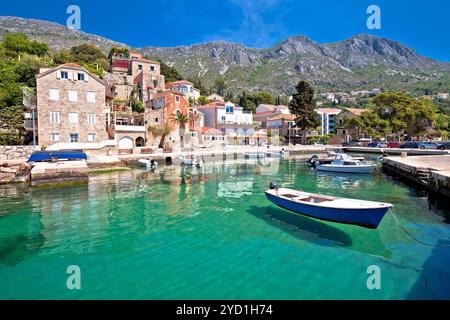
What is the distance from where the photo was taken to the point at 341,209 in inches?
393

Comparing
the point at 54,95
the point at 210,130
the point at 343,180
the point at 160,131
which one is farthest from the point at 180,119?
the point at 343,180

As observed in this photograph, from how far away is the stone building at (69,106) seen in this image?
35.6 meters

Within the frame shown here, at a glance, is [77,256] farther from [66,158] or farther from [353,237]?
[66,158]

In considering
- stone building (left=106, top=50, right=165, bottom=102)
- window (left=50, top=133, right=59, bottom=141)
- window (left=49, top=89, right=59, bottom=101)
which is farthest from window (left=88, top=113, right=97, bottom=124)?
stone building (left=106, top=50, right=165, bottom=102)

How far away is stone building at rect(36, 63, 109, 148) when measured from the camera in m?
35.6

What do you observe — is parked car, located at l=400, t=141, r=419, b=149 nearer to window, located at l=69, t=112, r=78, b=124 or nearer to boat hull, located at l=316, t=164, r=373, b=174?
boat hull, located at l=316, t=164, r=373, b=174

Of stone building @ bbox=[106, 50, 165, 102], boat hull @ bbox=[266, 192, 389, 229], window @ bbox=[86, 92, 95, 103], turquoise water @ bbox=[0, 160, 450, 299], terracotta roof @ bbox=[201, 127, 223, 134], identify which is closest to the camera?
turquoise water @ bbox=[0, 160, 450, 299]

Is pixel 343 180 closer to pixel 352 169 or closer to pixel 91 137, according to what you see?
pixel 352 169

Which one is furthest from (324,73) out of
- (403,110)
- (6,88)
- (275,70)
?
(6,88)

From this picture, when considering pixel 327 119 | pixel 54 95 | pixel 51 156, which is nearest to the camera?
pixel 51 156

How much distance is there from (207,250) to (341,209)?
5691 mm

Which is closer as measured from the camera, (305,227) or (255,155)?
(305,227)

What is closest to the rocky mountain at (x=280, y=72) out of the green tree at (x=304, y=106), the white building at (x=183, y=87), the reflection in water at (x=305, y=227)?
the white building at (x=183, y=87)

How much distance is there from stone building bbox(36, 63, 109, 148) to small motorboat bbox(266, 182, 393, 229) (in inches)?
1425
